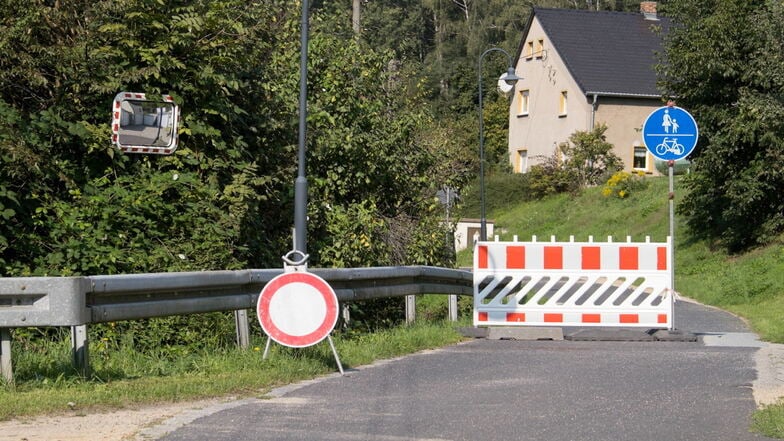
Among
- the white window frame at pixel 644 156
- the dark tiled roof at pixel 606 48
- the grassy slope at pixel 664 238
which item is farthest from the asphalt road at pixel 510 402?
the dark tiled roof at pixel 606 48

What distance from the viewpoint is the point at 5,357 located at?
8602mm

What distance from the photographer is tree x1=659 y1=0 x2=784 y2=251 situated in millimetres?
28875

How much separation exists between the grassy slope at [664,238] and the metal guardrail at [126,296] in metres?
6.98

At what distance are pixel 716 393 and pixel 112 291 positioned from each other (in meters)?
4.72

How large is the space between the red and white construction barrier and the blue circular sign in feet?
5.54

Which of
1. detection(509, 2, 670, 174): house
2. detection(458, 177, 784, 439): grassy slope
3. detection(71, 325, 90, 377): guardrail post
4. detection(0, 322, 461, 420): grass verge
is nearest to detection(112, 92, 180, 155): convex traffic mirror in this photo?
detection(0, 322, 461, 420): grass verge

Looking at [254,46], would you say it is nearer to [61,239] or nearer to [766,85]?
[61,239]

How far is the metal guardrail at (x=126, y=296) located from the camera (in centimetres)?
863

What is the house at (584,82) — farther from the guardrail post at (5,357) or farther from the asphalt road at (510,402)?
the guardrail post at (5,357)

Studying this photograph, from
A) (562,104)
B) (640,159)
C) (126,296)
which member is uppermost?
(562,104)

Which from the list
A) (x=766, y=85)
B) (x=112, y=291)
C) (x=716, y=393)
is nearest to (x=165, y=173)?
(x=112, y=291)

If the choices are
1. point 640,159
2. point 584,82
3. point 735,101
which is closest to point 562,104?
point 584,82

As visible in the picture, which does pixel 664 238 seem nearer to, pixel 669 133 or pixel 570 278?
pixel 669 133

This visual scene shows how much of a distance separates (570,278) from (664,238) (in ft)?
82.2
